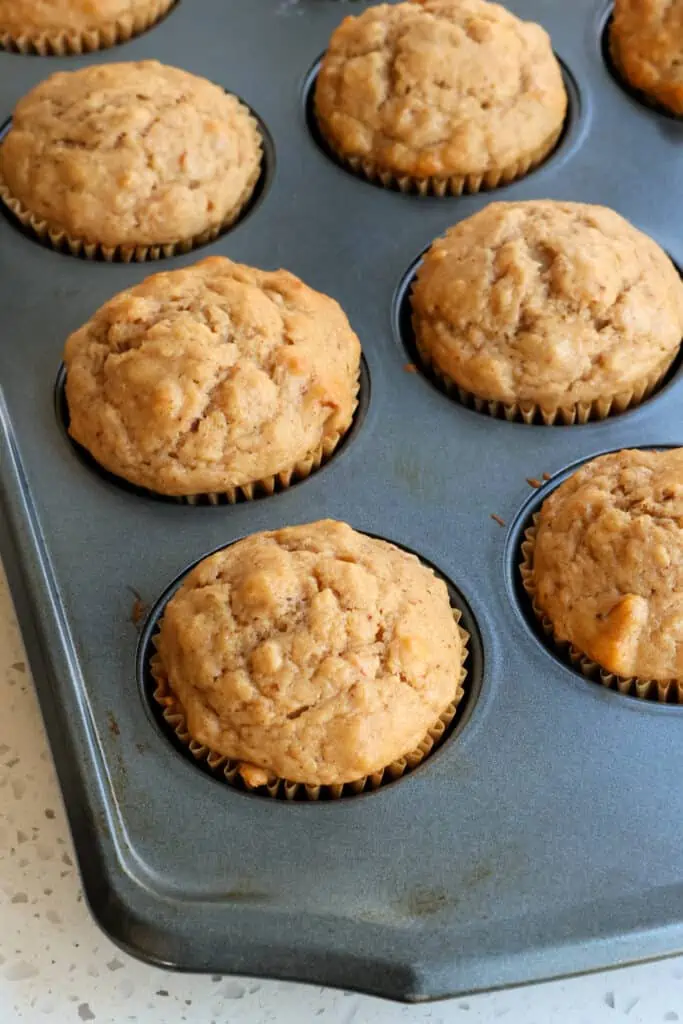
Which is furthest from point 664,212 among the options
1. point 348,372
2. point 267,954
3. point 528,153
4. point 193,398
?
point 267,954

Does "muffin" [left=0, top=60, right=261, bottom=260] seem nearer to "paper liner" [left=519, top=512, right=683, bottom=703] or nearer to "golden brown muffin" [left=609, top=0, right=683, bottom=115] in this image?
"golden brown muffin" [left=609, top=0, right=683, bottom=115]

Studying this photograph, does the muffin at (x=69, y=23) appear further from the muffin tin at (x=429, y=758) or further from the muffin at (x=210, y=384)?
the muffin at (x=210, y=384)

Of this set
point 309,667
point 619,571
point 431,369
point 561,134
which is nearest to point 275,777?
point 309,667

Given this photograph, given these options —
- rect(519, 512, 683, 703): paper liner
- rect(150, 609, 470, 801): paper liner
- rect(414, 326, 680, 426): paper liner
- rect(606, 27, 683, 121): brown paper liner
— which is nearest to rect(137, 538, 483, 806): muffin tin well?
rect(150, 609, 470, 801): paper liner

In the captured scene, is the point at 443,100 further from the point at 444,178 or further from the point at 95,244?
the point at 95,244

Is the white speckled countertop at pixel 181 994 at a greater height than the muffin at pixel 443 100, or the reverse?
the muffin at pixel 443 100

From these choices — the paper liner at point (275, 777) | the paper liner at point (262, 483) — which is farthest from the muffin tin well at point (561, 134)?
the paper liner at point (275, 777)
